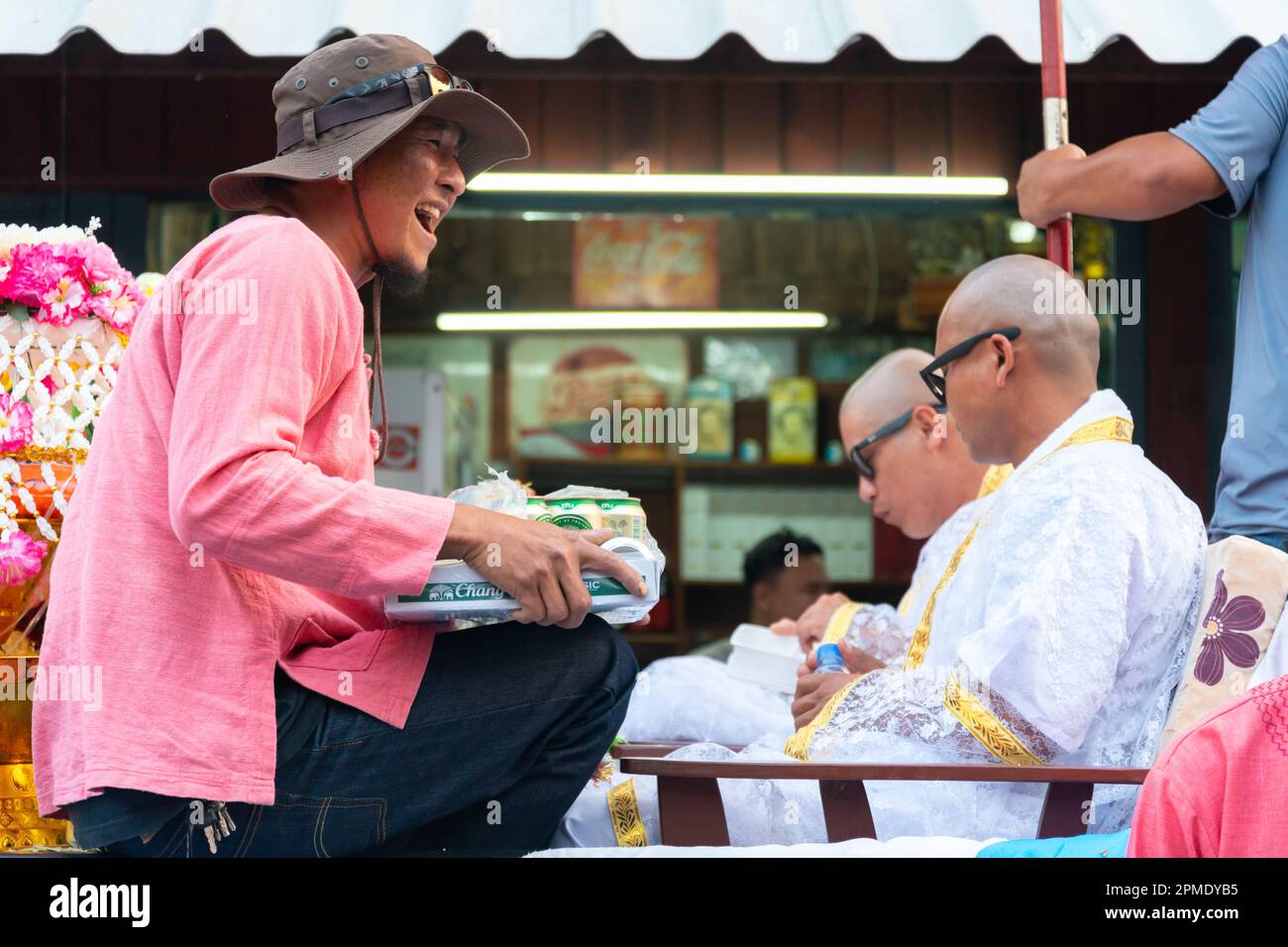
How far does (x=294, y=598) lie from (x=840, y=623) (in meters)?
2.12

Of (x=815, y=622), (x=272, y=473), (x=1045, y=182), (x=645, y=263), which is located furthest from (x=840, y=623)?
(x=645, y=263)

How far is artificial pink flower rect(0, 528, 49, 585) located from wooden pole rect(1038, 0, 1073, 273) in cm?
206

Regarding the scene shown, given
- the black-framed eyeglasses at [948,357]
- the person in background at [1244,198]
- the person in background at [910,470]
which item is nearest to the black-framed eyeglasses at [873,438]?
the person in background at [910,470]

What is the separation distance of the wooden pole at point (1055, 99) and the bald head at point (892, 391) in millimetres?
1022

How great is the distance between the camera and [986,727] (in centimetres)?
257

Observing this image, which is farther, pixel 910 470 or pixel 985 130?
pixel 985 130

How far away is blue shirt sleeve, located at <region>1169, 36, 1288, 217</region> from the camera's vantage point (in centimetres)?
293

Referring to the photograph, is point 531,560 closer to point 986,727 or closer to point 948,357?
point 986,727

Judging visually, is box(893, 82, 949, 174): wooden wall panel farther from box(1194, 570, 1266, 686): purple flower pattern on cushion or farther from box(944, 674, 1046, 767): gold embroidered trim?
box(944, 674, 1046, 767): gold embroidered trim

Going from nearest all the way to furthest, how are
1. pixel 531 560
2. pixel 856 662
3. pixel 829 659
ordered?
pixel 531 560, pixel 829 659, pixel 856 662

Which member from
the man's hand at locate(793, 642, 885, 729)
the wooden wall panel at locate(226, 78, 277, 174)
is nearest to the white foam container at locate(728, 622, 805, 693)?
the man's hand at locate(793, 642, 885, 729)

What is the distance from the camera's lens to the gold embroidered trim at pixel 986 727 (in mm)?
2559

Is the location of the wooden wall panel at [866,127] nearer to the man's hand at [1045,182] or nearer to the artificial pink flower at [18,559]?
the man's hand at [1045,182]

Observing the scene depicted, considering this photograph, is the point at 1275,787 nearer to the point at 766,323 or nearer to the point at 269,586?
the point at 269,586
